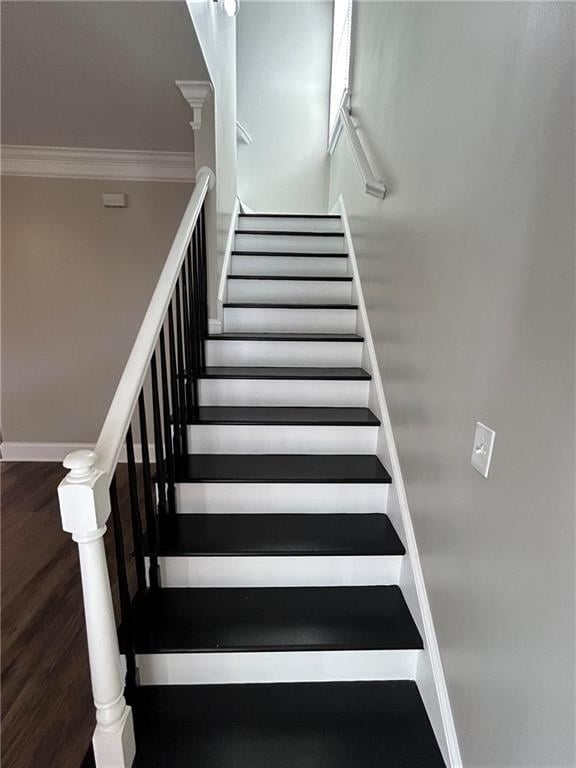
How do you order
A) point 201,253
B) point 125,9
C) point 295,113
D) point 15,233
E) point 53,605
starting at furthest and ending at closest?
point 295,113, point 15,233, point 201,253, point 53,605, point 125,9

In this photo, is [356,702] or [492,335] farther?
[356,702]

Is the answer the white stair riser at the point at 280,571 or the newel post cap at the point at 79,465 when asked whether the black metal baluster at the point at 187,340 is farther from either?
the newel post cap at the point at 79,465


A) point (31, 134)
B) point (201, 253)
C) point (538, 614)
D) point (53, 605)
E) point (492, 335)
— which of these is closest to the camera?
point (538, 614)

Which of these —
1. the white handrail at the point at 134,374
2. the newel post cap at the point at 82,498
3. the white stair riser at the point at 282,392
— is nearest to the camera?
the newel post cap at the point at 82,498

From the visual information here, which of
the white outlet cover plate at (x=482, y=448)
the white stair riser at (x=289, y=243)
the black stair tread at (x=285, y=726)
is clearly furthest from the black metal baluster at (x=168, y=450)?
the white stair riser at (x=289, y=243)

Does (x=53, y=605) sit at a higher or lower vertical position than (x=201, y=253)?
lower

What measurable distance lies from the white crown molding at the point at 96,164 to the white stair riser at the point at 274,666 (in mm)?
3180

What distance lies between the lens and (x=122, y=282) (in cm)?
345

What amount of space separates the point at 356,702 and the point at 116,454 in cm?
107

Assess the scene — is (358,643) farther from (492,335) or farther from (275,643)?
(492,335)

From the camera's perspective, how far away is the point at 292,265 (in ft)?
9.76

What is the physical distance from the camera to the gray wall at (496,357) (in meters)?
0.75

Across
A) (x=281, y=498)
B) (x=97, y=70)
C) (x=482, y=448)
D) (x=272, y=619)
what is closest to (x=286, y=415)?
(x=281, y=498)

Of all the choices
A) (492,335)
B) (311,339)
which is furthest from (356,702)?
(311,339)
